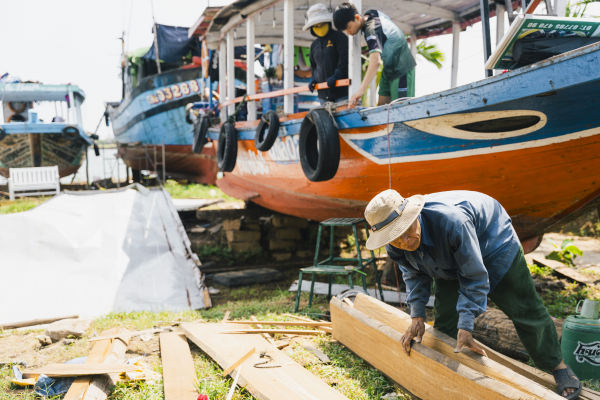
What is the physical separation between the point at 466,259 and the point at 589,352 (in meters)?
1.33

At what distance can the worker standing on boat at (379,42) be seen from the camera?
14.4ft

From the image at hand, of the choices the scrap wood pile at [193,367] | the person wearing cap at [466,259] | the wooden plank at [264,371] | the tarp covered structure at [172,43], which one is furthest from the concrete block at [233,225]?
the tarp covered structure at [172,43]

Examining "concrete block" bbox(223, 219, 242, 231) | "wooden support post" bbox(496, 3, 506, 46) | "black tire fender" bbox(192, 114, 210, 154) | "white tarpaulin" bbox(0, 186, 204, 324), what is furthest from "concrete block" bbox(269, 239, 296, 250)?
"wooden support post" bbox(496, 3, 506, 46)

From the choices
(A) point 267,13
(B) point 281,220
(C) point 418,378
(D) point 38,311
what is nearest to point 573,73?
(C) point 418,378

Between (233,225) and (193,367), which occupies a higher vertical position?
(233,225)

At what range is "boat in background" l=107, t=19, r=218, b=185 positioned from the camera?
524 inches

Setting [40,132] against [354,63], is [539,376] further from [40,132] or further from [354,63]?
[40,132]

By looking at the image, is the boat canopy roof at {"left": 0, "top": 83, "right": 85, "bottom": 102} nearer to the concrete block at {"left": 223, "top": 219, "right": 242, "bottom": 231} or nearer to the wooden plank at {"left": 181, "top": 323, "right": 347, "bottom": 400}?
the concrete block at {"left": 223, "top": 219, "right": 242, "bottom": 231}

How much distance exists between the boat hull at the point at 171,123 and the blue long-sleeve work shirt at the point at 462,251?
429 inches

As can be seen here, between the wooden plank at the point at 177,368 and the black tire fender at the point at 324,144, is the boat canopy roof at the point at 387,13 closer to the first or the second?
the black tire fender at the point at 324,144

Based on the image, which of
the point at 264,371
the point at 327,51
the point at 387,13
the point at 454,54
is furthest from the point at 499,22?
the point at 264,371

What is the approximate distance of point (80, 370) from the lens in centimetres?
297

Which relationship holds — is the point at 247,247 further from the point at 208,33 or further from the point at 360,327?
the point at 360,327

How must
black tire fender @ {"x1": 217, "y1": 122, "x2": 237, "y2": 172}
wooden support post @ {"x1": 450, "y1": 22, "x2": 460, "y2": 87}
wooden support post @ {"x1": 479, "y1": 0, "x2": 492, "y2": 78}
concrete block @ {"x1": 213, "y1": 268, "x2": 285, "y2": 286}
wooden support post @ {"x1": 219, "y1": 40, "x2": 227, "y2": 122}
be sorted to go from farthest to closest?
1. wooden support post @ {"x1": 219, "y1": 40, "x2": 227, "y2": 122}
2. black tire fender @ {"x1": 217, "y1": 122, "x2": 237, "y2": 172}
3. concrete block @ {"x1": 213, "y1": 268, "x2": 285, "y2": 286}
4. wooden support post @ {"x1": 450, "y1": 22, "x2": 460, "y2": 87}
5. wooden support post @ {"x1": 479, "y1": 0, "x2": 492, "y2": 78}
